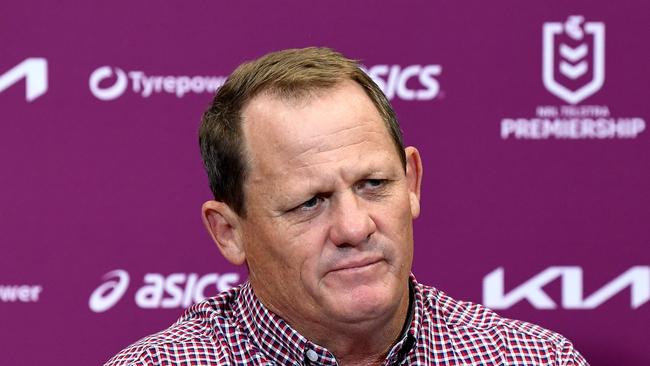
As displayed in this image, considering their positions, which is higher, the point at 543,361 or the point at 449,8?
the point at 449,8

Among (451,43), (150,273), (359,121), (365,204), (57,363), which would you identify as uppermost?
(451,43)

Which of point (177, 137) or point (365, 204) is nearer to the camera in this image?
point (365, 204)

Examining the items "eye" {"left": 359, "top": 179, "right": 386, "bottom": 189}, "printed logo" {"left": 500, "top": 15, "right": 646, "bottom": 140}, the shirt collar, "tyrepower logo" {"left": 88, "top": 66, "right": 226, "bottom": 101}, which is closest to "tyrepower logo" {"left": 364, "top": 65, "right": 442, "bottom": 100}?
"printed logo" {"left": 500, "top": 15, "right": 646, "bottom": 140}

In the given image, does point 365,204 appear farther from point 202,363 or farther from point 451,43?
point 451,43

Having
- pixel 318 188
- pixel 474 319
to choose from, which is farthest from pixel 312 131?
pixel 474 319

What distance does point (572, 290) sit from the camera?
10.1 feet

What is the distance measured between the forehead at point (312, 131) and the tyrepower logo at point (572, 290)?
1.25 meters

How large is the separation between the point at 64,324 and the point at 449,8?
1.27 m

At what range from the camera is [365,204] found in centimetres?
184

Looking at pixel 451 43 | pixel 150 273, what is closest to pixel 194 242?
pixel 150 273

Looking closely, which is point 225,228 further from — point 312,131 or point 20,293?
point 20,293

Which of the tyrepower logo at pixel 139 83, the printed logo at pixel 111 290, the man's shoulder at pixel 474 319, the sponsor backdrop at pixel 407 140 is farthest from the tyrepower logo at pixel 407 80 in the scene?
the man's shoulder at pixel 474 319

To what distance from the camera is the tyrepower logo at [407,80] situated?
305 centimetres

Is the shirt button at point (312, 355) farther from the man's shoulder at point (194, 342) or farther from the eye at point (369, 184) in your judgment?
the eye at point (369, 184)
